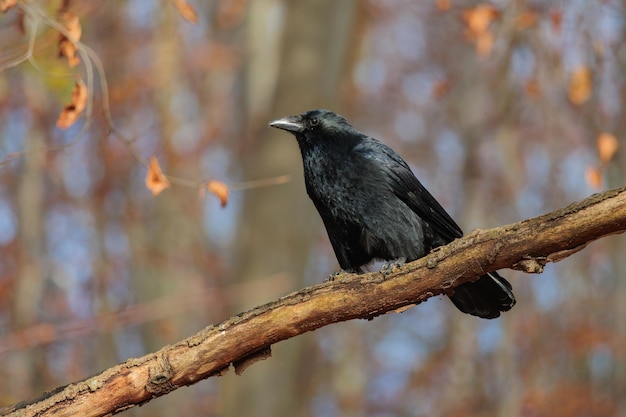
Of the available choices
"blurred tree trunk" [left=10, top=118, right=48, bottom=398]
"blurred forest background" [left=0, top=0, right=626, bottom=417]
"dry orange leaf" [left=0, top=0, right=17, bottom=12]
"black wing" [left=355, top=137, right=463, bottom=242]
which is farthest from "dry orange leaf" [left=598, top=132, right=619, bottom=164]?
"blurred tree trunk" [left=10, top=118, right=48, bottom=398]

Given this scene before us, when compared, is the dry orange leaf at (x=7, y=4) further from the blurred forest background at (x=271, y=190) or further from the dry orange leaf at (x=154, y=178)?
the dry orange leaf at (x=154, y=178)

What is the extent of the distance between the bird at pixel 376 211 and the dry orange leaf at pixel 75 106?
1.67m

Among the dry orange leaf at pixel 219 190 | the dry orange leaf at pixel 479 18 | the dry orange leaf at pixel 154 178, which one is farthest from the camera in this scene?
the dry orange leaf at pixel 479 18

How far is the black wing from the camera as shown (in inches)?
218

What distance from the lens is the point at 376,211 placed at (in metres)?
5.42

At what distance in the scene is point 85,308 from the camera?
643 inches

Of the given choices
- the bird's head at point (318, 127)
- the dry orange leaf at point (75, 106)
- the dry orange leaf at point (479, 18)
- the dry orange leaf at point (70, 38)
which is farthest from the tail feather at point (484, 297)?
the dry orange leaf at point (479, 18)

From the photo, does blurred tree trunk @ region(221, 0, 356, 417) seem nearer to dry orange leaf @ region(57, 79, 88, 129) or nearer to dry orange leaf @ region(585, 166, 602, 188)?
dry orange leaf @ region(585, 166, 602, 188)

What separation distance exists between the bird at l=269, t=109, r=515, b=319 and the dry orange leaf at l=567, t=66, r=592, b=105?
8.00 ft

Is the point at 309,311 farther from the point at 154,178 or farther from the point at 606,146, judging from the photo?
the point at 606,146

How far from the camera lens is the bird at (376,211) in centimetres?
537

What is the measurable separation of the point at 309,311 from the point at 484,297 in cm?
157

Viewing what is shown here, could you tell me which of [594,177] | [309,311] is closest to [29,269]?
[594,177]

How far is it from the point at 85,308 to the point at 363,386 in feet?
24.5
